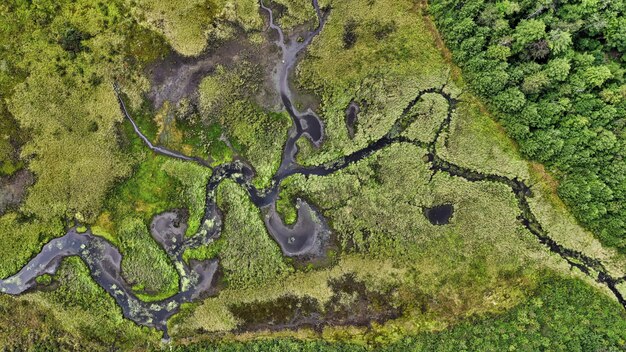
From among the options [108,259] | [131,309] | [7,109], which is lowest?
[131,309]

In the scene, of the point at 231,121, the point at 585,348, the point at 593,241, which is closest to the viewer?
the point at 585,348

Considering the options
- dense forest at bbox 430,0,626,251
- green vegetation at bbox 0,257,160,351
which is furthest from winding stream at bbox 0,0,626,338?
dense forest at bbox 430,0,626,251

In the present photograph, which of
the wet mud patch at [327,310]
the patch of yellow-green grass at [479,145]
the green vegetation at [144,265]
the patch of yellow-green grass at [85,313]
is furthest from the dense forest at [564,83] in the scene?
the patch of yellow-green grass at [85,313]

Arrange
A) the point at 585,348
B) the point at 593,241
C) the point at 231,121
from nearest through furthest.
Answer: the point at 585,348
the point at 593,241
the point at 231,121

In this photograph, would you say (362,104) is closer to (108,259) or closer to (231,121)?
(231,121)

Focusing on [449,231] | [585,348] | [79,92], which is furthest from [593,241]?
[79,92]

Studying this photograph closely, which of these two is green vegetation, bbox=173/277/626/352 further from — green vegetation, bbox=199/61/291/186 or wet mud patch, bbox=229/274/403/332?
green vegetation, bbox=199/61/291/186

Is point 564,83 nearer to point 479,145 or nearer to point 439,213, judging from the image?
point 479,145
